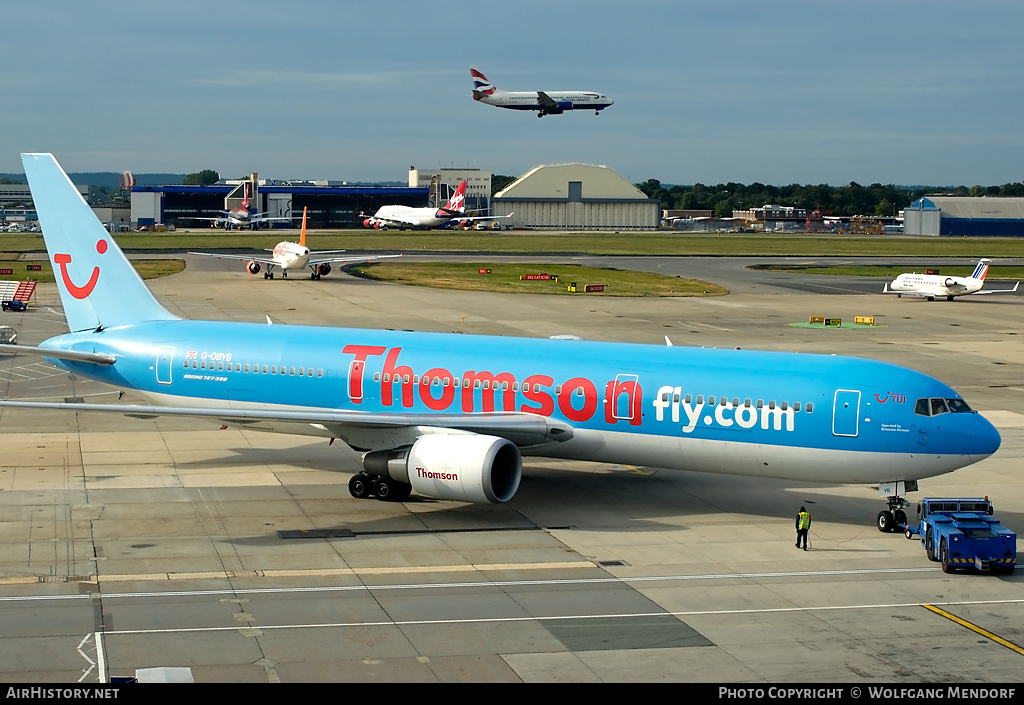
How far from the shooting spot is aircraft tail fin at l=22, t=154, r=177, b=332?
38375 mm

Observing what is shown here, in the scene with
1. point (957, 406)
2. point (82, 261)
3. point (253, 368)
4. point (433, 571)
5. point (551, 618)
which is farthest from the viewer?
point (82, 261)

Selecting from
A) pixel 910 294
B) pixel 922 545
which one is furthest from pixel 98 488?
pixel 910 294

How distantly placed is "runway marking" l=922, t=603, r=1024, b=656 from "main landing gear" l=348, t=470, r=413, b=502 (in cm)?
1457

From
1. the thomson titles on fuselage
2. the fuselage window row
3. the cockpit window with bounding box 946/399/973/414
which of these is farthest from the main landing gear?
the cockpit window with bounding box 946/399/973/414

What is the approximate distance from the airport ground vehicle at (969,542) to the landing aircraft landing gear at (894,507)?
1.99 meters

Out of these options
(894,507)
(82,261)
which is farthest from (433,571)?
(82,261)

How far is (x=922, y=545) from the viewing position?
95.0ft

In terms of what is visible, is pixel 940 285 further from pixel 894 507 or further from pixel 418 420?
pixel 418 420

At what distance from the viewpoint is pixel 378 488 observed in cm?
3288

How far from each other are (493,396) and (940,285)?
78.5 m

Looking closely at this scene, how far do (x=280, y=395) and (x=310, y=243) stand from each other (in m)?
167

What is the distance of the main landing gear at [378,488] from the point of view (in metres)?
32.7

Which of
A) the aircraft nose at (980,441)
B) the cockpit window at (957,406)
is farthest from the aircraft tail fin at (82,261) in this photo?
the aircraft nose at (980,441)

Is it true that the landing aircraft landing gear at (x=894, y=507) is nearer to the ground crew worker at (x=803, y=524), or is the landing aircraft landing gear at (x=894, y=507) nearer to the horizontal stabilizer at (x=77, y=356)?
the ground crew worker at (x=803, y=524)
